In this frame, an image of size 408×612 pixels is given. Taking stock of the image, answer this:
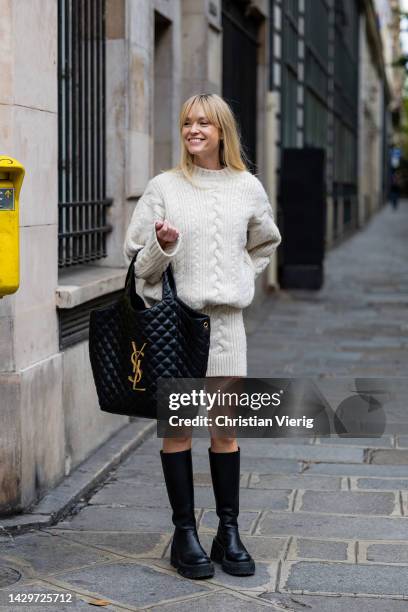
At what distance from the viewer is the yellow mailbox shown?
426 cm

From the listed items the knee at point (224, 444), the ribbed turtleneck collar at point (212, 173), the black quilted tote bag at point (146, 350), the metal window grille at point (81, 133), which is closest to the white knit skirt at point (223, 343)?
the black quilted tote bag at point (146, 350)

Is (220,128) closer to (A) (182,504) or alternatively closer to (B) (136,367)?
(B) (136,367)

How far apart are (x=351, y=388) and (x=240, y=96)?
536 centimetres

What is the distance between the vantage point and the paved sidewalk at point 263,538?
4.32 metres

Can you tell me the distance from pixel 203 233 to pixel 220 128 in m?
0.40

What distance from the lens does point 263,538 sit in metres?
5.09

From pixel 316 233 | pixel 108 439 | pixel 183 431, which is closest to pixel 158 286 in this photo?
pixel 183 431

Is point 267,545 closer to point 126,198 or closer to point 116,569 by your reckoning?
point 116,569

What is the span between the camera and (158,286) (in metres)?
4.52

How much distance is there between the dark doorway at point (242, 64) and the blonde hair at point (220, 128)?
6.92 metres

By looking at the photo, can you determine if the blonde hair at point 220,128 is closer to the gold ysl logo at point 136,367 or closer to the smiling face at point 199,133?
the smiling face at point 199,133

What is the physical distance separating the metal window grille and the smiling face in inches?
84.5
